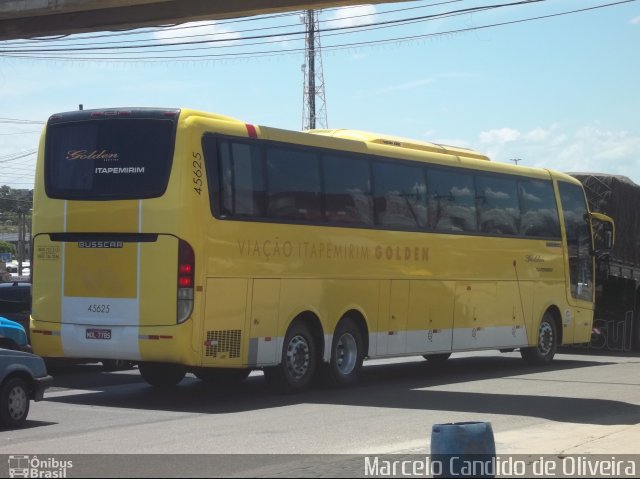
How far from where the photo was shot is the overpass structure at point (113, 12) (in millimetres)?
14594

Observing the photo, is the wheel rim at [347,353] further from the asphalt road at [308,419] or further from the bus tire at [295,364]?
the bus tire at [295,364]

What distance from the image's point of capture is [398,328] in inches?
684

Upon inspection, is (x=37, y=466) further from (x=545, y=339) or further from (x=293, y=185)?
(x=545, y=339)

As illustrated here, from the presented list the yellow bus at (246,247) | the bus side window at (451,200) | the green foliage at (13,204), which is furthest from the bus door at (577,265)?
the green foliage at (13,204)

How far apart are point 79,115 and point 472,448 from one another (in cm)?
880

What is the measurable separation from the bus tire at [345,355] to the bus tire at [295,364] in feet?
1.36

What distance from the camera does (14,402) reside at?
1179 cm

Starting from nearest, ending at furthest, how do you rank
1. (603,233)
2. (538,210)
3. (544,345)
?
(538,210) → (544,345) → (603,233)

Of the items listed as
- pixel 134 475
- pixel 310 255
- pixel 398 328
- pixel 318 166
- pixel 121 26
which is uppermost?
pixel 121 26

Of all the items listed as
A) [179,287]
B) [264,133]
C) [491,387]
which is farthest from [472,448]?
[491,387]

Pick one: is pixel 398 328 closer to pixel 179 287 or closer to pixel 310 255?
pixel 310 255

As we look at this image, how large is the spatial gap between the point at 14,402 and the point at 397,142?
8.68 meters

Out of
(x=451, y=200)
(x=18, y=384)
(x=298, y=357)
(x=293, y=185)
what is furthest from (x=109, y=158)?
(x=451, y=200)

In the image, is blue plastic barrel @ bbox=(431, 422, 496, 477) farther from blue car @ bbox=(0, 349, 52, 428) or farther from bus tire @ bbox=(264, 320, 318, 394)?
bus tire @ bbox=(264, 320, 318, 394)
